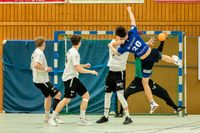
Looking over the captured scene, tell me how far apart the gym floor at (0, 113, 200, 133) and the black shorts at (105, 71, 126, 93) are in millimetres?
785

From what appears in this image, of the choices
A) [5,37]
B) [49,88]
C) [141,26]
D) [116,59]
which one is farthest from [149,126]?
[5,37]

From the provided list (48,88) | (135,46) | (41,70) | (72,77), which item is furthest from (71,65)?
(135,46)

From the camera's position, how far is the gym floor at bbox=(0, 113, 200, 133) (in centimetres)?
954

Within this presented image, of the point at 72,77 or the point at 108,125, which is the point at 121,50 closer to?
the point at 72,77

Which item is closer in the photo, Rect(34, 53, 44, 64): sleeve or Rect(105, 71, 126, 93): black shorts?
Rect(34, 53, 44, 64): sleeve

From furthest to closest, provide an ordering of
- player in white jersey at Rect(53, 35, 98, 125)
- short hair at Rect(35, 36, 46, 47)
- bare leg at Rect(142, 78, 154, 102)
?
bare leg at Rect(142, 78, 154, 102), short hair at Rect(35, 36, 46, 47), player in white jersey at Rect(53, 35, 98, 125)

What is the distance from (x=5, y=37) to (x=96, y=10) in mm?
2745

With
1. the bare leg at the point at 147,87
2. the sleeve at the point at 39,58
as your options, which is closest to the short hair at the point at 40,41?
the sleeve at the point at 39,58

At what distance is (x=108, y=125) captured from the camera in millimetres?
10445

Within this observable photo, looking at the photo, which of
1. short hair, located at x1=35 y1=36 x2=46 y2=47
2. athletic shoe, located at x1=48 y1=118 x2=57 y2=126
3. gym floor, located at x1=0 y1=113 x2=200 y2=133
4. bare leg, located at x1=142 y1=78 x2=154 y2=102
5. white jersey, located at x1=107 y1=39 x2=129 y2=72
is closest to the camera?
gym floor, located at x1=0 y1=113 x2=200 y2=133

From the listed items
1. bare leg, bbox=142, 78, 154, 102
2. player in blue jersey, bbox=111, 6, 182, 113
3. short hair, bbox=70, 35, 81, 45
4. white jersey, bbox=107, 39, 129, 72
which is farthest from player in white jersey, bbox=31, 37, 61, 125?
bare leg, bbox=142, 78, 154, 102

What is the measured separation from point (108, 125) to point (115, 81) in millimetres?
962

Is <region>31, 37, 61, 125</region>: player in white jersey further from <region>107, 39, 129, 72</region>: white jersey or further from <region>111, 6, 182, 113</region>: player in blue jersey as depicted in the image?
<region>111, 6, 182, 113</region>: player in blue jersey

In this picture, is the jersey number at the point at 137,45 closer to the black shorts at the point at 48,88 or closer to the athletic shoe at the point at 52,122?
the black shorts at the point at 48,88
